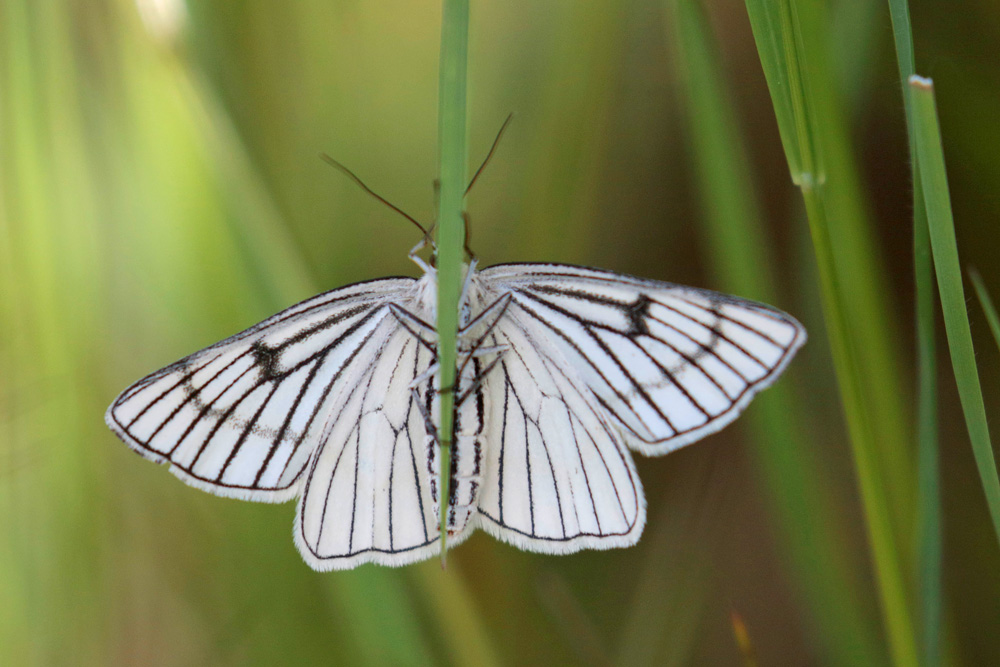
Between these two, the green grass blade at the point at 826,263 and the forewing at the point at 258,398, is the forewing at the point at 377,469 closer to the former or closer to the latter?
the forewing at the point at 258,398

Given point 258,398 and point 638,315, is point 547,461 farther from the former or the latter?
point 258,398

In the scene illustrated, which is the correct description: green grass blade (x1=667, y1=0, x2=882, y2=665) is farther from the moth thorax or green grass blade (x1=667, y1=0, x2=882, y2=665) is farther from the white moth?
the moth thorax

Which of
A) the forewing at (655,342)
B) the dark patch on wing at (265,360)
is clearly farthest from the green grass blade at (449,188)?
the dark patch on wing at (265,360)

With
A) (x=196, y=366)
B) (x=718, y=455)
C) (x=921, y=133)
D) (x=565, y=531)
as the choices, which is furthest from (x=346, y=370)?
(x=718, y=455)

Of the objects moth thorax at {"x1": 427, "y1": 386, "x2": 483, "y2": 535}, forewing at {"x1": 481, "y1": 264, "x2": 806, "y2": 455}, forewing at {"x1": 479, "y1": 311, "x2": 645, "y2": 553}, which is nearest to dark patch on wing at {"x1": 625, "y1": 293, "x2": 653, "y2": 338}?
forewing at {"x1": 481, "y1": 264, "x2": 806, "y2": 455}

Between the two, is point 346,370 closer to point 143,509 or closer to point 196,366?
point 196,366

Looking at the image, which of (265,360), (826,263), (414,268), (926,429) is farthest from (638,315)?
(414,268)
